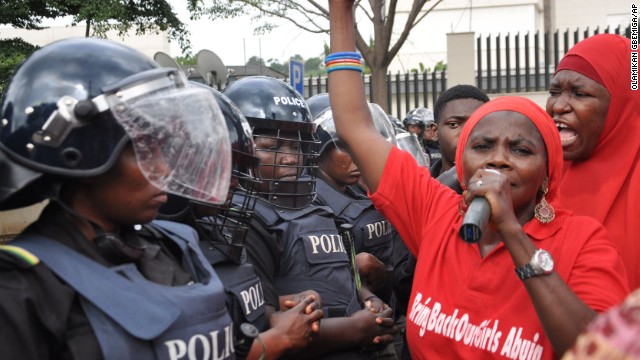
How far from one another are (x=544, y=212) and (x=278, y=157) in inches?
53.0

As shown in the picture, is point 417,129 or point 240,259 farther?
point 417,129

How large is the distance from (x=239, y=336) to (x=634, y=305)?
1734 mm

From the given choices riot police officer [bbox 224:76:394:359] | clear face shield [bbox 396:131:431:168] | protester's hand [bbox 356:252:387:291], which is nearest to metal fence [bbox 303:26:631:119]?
clear face shield [bbox 396:131:431:168]

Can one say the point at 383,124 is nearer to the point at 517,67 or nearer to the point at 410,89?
the point at 517,67

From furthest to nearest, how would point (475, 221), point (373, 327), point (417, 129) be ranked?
point (417, 129) → point (373, 327) → point (475, 221)

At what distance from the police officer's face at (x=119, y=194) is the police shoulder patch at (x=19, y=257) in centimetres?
24

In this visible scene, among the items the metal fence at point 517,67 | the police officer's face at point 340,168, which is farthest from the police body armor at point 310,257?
the metal fence at point 517,67

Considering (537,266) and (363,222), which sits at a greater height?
(537,266)

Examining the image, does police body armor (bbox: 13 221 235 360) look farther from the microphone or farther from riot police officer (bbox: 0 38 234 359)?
the microphone

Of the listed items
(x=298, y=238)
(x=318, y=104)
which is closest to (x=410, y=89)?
(x=318, y=104)

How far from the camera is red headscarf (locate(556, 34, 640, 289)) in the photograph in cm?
307

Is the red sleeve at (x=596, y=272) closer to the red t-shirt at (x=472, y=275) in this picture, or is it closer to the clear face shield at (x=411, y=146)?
the red t-shirt at (x=472, y=275)

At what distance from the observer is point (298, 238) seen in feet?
10.8

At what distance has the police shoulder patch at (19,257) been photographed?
1.75 meters
